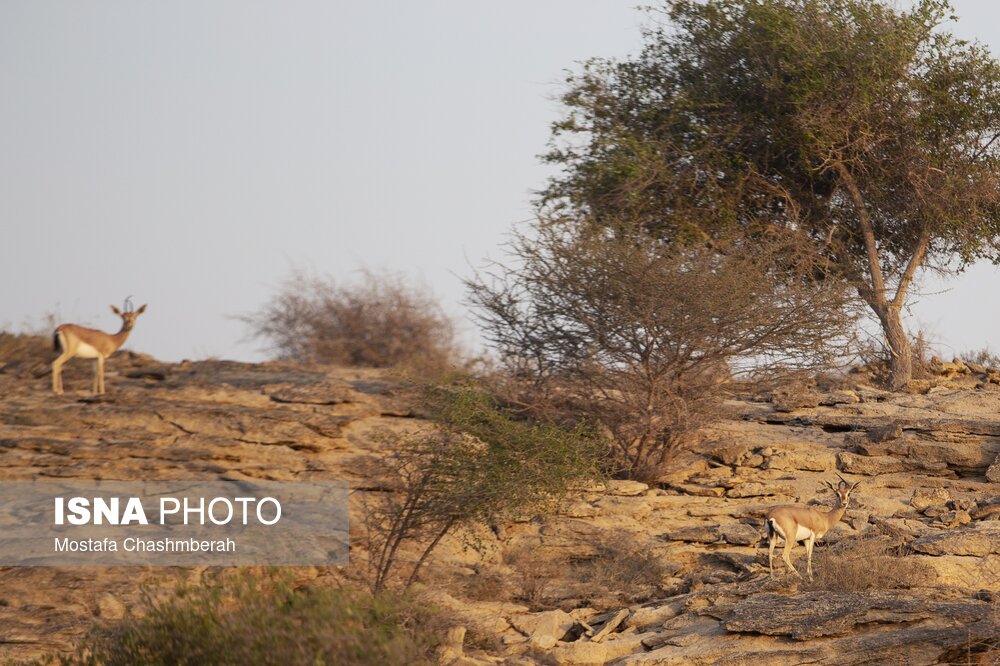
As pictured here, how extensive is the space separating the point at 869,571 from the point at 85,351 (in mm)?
9922

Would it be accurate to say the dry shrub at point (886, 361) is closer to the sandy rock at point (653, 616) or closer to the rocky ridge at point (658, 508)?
the rocky ridge at point (658, 508)

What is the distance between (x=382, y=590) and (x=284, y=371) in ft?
20.3

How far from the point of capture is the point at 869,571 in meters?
13.0

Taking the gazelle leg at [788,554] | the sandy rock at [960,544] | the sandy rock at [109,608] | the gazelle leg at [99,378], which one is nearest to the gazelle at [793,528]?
the gazelle leg at [788,554]

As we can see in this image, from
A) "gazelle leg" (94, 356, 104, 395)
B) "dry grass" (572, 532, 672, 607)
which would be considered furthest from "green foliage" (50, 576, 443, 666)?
"gazelle leg" (94, 356, 104, 395)

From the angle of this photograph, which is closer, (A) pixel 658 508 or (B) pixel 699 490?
(A) pixel 658 508

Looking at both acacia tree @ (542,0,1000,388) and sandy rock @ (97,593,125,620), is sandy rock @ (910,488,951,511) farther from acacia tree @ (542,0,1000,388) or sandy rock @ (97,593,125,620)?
sandy rock @ (97,593,125,620)

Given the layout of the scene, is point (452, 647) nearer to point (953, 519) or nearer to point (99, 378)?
point (953, 519)

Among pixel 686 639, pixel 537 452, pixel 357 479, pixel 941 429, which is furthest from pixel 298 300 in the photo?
pixel 686 639

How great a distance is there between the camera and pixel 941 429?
1742 cm

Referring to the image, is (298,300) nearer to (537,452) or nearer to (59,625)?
(537,452)

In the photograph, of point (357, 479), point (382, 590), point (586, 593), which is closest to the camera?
point (382, 590)

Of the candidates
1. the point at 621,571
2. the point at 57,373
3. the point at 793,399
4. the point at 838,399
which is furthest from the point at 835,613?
the point at 57,373

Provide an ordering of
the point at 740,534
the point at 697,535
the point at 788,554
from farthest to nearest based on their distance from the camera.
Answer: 1. the point at 697,535
2. the point at 740,534
3. the point at 788,554
